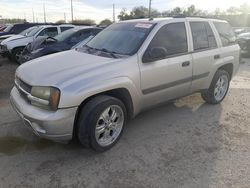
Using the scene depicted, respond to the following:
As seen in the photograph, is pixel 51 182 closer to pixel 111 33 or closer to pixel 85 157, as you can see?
pixel 85 157

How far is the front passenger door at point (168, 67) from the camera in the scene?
382 centimetres

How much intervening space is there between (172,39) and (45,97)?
7.58 ft

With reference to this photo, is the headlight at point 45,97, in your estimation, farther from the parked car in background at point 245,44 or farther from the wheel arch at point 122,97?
the parked car in background at point 245,44

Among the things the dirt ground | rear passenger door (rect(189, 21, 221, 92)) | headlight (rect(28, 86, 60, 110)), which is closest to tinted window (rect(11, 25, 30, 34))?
the dirt ground

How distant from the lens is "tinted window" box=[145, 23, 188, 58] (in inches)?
158

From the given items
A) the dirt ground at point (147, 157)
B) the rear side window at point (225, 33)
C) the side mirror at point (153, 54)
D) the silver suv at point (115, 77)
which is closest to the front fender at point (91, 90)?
the silver suv at point (115, 77)

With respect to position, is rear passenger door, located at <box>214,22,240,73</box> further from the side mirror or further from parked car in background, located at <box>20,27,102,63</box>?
parked car in background, located at <box>20,27,102,63</box>

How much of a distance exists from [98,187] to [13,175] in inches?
41.3

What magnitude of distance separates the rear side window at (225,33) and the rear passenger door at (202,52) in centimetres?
29

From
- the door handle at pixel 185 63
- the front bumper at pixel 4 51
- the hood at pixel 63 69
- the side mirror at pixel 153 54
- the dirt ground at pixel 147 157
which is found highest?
the side mirror at pixel 153 54

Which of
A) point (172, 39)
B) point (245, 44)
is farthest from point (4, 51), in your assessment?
point (245, 44)

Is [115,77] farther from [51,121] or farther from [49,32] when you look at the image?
[49,32]

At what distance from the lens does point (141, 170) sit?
10.4 feet

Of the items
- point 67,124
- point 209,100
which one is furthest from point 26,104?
point 209,100
